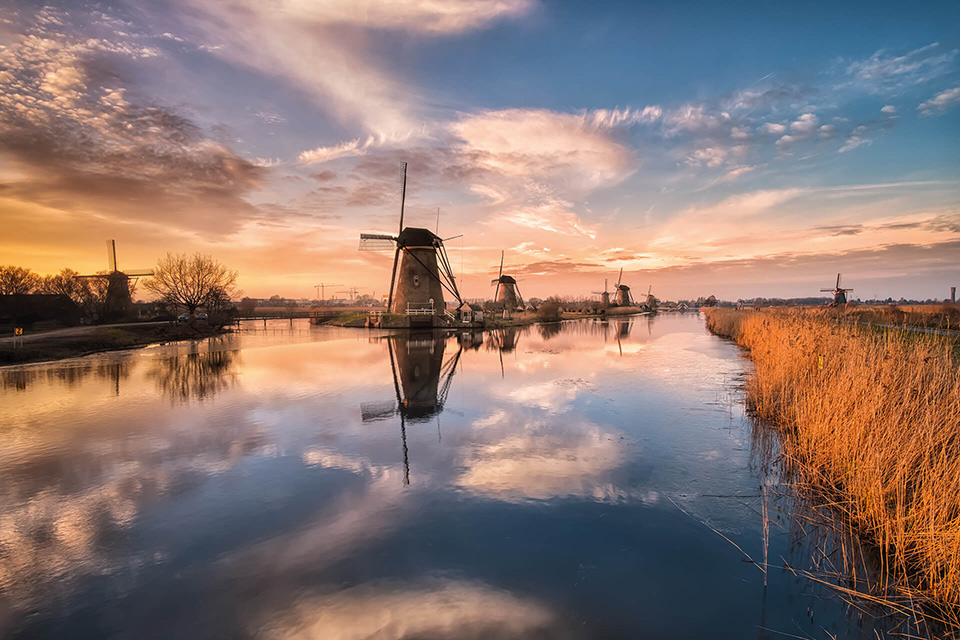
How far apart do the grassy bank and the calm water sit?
80cm

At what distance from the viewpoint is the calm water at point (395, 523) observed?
12.7 ft

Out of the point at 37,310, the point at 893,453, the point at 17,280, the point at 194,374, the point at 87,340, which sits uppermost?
the point at 17,280

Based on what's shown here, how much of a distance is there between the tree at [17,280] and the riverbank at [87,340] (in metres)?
26.9

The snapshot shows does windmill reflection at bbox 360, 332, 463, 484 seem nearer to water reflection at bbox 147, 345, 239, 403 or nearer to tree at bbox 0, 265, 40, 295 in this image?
water reflection at bbox 147, 345, 239, 403

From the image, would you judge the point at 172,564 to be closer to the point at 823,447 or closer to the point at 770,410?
the point at 823,447

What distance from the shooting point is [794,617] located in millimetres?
3824

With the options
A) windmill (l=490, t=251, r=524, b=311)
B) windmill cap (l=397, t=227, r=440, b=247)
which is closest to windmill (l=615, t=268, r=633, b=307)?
windmill (l=490, t=251, r=524, b=311)

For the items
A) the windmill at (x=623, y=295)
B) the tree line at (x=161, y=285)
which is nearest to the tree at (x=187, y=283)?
the tree line at (x=161, y=285)

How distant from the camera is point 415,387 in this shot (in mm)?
14273

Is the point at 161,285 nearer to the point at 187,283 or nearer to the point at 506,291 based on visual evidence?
the point at 187,283

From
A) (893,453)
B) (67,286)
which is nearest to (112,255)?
(67,286)

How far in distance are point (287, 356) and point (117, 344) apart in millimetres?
14566

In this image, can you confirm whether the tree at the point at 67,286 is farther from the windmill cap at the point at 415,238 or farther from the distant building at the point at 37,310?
the windmill cap at the point at 415,238

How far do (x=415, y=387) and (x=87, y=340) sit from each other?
84.9 ft
